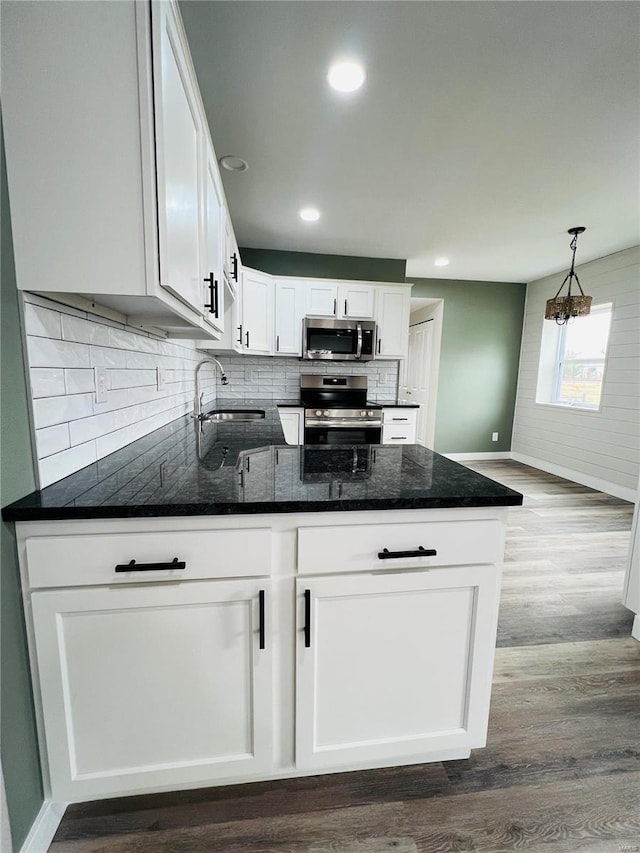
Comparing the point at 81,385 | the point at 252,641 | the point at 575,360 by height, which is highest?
the point at 575,360

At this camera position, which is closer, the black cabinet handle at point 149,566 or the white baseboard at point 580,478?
the black cabinet handle at point 149,566

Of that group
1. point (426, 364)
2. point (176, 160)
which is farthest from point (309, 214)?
point (426, 364)

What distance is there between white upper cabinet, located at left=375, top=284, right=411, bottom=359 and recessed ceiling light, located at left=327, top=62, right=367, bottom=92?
2.32 m

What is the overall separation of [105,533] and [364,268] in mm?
4144

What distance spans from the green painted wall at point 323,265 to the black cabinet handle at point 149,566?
3.85 m

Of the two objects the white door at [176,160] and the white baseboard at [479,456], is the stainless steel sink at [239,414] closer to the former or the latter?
the white door at [176,160]

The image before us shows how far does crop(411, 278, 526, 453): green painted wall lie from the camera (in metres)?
5.24

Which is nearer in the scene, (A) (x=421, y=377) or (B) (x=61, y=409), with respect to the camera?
(B) (x=61, y=409)

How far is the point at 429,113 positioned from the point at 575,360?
4061mm

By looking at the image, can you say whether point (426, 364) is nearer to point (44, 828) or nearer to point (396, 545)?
point (396, 545)

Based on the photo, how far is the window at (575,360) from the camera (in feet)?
14.3

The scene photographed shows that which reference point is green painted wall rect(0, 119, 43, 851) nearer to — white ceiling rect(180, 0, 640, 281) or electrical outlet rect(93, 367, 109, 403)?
electrical outlet rect(93, 367, 109, 403)

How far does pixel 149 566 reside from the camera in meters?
0.89

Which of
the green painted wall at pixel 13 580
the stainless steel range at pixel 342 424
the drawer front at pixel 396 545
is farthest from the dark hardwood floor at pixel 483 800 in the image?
the stainless steel range at pixel 342 424
